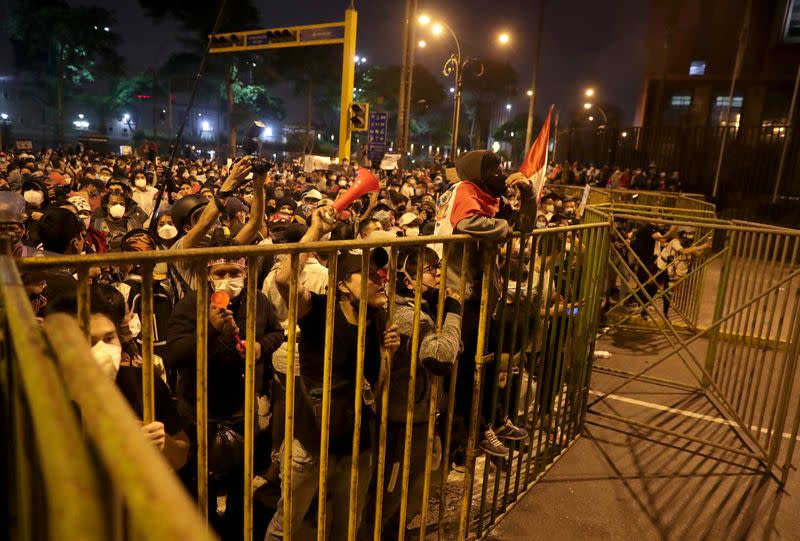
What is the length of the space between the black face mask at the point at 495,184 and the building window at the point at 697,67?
3890 cm

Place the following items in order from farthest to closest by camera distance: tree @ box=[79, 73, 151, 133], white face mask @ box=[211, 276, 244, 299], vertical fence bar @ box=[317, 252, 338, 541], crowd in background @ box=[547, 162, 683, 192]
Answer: tree @ box=[79, 73, 151, 133]
crowd in background @ box=[547, 162, 683, 192]
white face mask @ box=[211, 276, 244, 299]
vertical fence bar @ box=[317, 252, 338, 541]

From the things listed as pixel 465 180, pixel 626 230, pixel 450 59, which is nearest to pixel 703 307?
pixel 626 230

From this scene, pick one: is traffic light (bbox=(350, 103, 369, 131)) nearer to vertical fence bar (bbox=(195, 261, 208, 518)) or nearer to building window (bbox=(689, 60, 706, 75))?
vertical fence bar (bbox=(195, 261, 208, 518))

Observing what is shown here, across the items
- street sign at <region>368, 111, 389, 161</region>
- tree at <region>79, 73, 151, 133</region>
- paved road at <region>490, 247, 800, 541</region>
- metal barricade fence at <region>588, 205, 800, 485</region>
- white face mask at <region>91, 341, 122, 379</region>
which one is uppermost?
tree at <region>79, 73, 151, 133</region>

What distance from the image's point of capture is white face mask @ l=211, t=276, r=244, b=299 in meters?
3.25

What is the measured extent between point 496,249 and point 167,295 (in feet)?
8.38

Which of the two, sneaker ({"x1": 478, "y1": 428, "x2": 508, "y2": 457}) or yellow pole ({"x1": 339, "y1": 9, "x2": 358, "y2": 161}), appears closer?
sneaker ({"x1": 478, "y1": 428, "x2": 508, "y2": 457})

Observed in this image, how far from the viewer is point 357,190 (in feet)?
16.0

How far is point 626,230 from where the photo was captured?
1172 cm

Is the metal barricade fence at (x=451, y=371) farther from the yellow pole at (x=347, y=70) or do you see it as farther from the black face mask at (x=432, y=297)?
the yellow pole at (x=347, y=70)

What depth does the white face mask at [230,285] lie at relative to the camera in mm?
3248

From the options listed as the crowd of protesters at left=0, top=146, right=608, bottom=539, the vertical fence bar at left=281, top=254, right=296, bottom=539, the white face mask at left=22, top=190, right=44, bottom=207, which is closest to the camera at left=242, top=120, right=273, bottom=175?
the crowd of protesters at left=0, top=146, right=608, bottom=539

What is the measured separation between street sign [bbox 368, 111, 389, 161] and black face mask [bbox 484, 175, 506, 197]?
1042cm

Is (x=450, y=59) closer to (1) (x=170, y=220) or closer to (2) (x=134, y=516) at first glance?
(1) (x=170, y=220)
